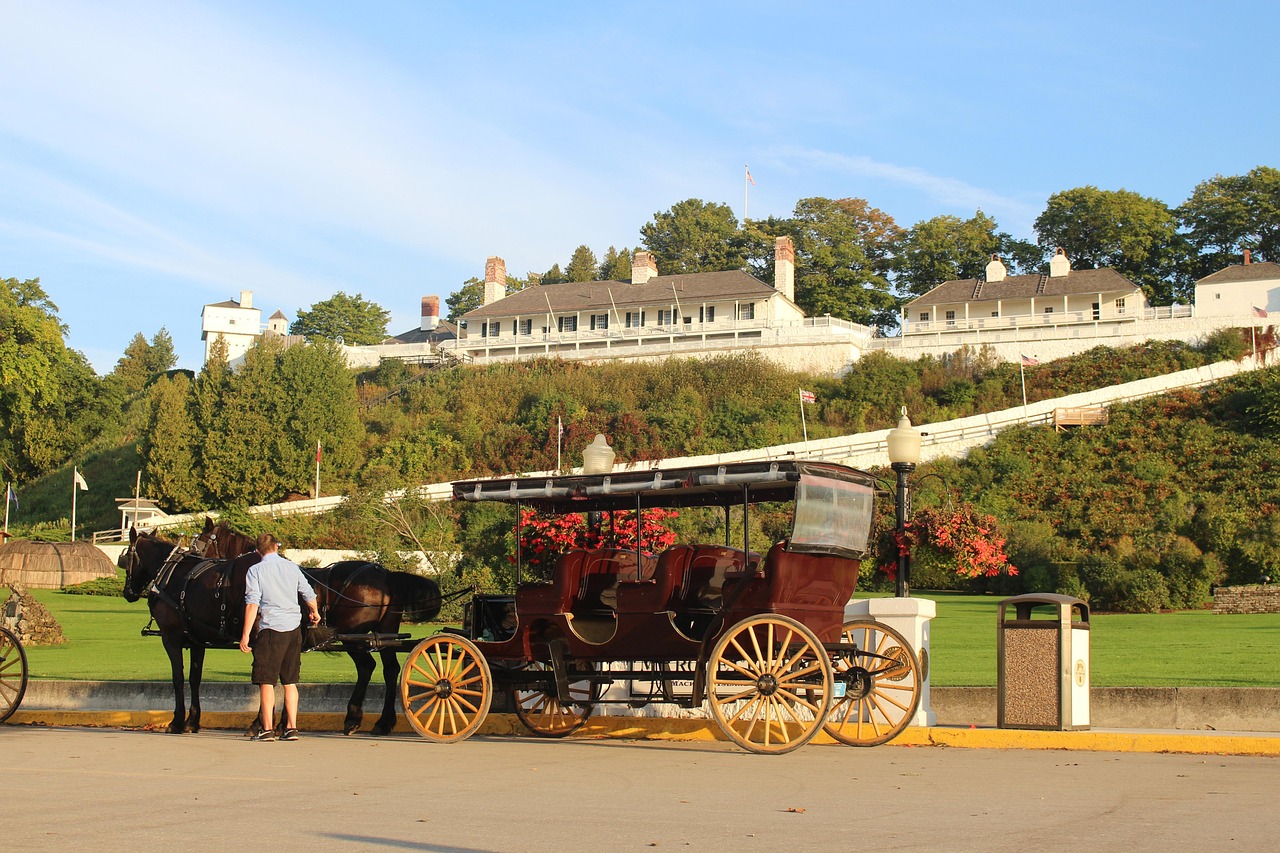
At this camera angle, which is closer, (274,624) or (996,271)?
(274,624)

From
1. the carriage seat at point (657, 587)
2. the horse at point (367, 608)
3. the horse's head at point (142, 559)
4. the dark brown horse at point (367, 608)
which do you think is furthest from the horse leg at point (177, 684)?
the carriage seat at point (657, 587)

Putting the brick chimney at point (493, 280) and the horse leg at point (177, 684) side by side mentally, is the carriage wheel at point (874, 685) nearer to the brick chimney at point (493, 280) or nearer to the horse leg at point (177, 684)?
the horse leg at point (177, 684)

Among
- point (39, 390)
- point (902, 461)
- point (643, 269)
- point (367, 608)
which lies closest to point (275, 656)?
point (367, 608)

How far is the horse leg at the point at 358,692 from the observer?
13.2 metres

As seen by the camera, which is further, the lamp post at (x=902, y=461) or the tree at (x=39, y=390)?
the tree at (x=39, y=390)

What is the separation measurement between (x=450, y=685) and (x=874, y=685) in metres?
4.00

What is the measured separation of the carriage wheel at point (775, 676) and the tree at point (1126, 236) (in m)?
74.9

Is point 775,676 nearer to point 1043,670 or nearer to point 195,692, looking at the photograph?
point 1043,670

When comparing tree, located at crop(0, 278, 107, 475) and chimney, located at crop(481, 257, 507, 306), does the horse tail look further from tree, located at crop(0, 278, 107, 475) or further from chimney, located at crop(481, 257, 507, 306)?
chimney, located at crop(481, 257, 507, 306)

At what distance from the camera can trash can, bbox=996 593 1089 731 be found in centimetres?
1166

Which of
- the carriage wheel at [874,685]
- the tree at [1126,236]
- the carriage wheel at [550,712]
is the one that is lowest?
the carriage wheel at [550,712]

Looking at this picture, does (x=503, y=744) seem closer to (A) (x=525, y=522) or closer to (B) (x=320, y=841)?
(A) (x=525, y=522)

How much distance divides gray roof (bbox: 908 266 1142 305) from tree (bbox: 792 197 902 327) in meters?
6.59

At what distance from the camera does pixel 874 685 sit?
1144cm
